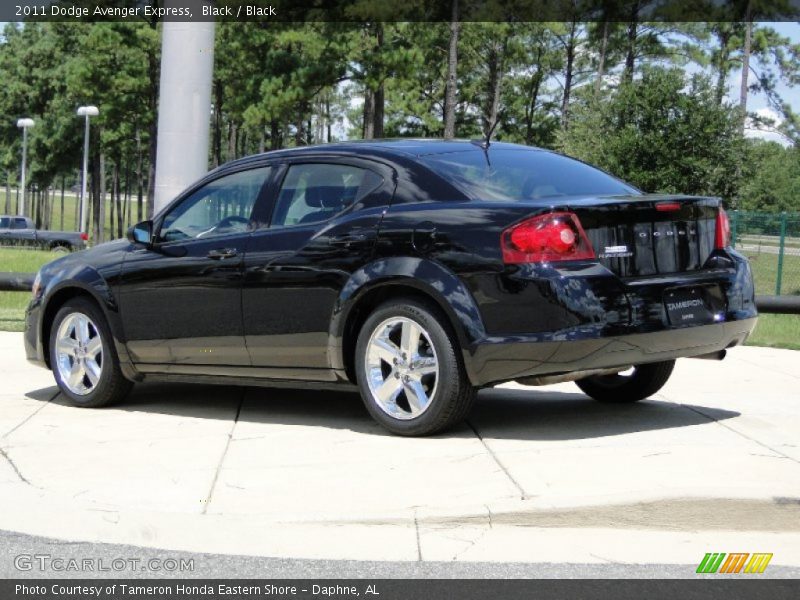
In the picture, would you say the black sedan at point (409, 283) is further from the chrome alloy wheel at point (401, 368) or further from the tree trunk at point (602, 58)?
the tree trunk at point (602, 58)

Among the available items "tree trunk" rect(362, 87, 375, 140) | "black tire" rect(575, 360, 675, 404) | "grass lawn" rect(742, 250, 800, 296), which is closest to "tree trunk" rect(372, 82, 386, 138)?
"tree trunk" rect(362, 87, 375, 140)

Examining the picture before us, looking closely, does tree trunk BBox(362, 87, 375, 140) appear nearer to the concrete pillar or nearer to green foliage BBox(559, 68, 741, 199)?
green foliage BBox(559, 68, 741, 199)

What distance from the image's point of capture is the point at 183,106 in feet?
44.4

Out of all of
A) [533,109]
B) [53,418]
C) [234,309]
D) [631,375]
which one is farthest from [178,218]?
[533,109]

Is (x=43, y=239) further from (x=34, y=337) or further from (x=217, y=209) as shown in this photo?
(x=217, y=209)

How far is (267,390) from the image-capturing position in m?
8.77

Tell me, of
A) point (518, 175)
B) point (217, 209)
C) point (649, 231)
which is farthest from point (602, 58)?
point (649, 231)

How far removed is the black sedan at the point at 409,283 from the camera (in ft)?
20.0

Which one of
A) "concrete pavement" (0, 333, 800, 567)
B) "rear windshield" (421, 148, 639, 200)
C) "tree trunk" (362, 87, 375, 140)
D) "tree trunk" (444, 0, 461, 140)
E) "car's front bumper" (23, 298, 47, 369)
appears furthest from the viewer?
"tree trunk" (362, 87, 375, 140)

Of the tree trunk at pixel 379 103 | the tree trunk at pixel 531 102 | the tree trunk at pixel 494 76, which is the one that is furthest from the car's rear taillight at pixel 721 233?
the tree trunk at pixel 531 102

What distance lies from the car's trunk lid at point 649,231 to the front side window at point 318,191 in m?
1.30

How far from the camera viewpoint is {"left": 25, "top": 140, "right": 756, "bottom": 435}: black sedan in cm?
609

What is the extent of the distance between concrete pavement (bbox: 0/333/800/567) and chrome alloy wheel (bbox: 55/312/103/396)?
0.18 m
